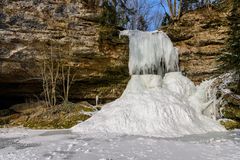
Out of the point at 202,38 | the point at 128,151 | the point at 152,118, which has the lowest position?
the point at 152,118

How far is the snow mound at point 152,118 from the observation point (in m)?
8.41

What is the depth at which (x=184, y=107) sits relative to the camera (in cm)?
963

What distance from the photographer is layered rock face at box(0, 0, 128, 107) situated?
11.4 m

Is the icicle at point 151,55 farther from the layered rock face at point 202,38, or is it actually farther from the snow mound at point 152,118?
→ the snow mound at point 152,118

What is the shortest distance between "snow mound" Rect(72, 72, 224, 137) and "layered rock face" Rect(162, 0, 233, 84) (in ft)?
6.91

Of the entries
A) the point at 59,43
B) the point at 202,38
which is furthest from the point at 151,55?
the point at 59,43

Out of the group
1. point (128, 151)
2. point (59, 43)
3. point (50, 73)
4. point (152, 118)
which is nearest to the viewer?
point (128, 151)

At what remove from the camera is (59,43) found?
11961mm

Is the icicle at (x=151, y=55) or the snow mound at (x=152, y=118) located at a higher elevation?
the icicle at (x=151, y=55)

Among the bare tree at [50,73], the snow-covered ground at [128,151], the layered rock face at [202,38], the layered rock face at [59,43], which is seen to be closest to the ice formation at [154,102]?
the layered rock face at [202,38]

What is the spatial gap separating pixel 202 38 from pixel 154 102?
4742 mm

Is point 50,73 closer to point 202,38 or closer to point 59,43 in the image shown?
point 59,43

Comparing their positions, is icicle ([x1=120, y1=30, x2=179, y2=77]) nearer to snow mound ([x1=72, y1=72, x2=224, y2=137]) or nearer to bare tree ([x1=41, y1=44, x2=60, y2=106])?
snow mound ([x1=72, y1=72, x2=224, y2=137])

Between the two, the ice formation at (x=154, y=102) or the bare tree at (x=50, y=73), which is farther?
the bare tree at (x=50, y=73)
